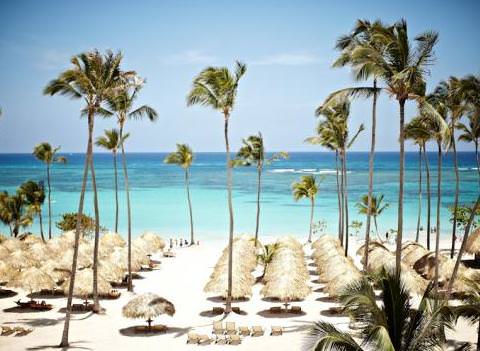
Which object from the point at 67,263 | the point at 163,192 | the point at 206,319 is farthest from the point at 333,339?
the point at 163,192

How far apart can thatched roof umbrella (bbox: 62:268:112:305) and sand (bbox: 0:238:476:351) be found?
788 millimetres

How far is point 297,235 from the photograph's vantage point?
45.5m

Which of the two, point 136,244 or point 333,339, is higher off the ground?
point 333,339

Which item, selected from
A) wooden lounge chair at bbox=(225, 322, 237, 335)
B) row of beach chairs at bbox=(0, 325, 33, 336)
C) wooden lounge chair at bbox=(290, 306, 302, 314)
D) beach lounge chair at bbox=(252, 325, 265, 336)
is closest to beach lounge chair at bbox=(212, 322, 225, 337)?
wooden lounge chair at bbox=(225, 322, 237, 335)

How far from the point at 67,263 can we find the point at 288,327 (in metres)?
12.3

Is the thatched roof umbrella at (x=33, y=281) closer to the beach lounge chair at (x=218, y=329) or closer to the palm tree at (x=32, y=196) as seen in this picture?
the beach lounge chair at (x=218, y=329)

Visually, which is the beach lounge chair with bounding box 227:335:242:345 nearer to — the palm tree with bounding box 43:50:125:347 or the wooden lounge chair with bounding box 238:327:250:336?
the wooden lounge chair with bounding box 238:327:250:336

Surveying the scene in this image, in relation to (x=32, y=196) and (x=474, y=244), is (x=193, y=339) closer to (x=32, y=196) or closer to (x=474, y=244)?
(x=474, y=244)

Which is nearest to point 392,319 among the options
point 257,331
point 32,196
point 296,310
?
point 257,331

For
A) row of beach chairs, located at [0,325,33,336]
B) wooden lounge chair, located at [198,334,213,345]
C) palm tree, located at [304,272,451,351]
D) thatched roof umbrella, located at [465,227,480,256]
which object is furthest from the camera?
thatched roof umbrella, located at [465,227,480,256]

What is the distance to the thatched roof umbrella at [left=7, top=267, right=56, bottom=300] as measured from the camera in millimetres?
20344

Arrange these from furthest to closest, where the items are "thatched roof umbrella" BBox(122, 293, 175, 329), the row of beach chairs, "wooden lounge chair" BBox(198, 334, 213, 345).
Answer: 1. "thatched roof umbrella" BBox(122, 293, 175, 329)
2. the row of beach chairs
3. "wooden lounge chair" BBox(198, 334, 213, 345)

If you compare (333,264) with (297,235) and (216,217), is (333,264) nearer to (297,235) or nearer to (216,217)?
(297,235)

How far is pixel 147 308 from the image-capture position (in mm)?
16781
